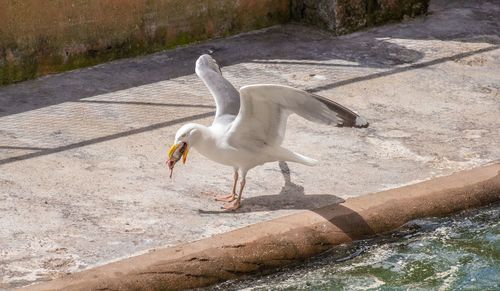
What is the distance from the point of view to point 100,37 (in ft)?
33.2

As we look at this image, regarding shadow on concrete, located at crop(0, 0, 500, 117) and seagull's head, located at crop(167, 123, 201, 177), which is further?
shadow on concrete, located at crop(0, 0, 500, 117)

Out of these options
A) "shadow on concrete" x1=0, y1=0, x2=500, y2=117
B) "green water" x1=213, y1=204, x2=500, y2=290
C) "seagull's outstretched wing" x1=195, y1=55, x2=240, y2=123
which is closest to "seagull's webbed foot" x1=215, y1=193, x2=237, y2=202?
"seagull's outstretched wing" x1=195, y1=55, x2=240, y2=123

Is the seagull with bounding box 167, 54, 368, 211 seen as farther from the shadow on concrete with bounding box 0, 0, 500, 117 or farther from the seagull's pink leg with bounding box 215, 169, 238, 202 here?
the shadow on concrete with bounding box 0, 0, 500, 117

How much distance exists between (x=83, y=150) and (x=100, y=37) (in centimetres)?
205

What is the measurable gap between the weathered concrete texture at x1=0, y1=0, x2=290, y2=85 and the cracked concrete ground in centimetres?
13

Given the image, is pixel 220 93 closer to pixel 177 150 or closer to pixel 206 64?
pixel 206 64

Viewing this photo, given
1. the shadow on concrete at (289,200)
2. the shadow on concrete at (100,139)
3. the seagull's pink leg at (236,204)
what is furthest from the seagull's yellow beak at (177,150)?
the shadow on concrete at (100,139)

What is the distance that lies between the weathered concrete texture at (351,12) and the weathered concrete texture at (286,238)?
3.25 m

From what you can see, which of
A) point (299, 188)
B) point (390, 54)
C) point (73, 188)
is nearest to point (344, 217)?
point (299, 188)

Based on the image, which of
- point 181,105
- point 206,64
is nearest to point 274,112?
point 206,64

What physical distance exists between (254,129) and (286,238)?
2.50ft

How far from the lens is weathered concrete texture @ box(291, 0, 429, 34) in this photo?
35.1 feet

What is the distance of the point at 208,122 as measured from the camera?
880 centimetres

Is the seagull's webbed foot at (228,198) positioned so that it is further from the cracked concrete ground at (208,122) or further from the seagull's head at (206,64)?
the seagull's head at (206,64)
